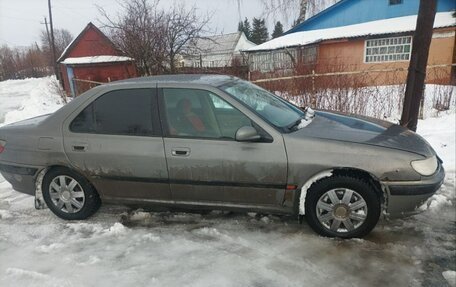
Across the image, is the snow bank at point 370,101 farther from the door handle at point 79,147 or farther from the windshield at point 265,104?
the door handle at point 79,147

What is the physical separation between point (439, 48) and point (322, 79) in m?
11.7

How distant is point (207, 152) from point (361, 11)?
20.8 meters

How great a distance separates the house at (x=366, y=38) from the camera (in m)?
17.1

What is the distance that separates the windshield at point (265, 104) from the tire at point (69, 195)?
1.91 meters

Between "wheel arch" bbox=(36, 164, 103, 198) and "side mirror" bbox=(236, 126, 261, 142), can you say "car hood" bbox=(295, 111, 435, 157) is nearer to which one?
"side mirror" bbox=(236, 126, 261, 142)

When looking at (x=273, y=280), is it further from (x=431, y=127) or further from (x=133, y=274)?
(x=431, y=127)

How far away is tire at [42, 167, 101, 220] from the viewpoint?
397 cm

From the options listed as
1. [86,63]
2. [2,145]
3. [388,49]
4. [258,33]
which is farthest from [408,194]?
[258,33]

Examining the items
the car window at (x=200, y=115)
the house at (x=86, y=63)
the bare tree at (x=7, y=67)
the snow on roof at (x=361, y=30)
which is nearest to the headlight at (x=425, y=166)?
the car window at (x=200, y=115)

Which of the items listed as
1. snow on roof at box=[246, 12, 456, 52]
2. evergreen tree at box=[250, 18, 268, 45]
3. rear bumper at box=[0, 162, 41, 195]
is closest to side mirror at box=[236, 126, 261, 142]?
rear bumper at box=[0, 162, 41, 195]

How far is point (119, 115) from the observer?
12.4 ft

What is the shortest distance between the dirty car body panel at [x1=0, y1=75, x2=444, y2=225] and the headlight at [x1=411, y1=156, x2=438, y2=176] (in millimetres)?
37

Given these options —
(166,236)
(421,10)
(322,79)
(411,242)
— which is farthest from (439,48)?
(166,236)

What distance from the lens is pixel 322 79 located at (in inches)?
355
